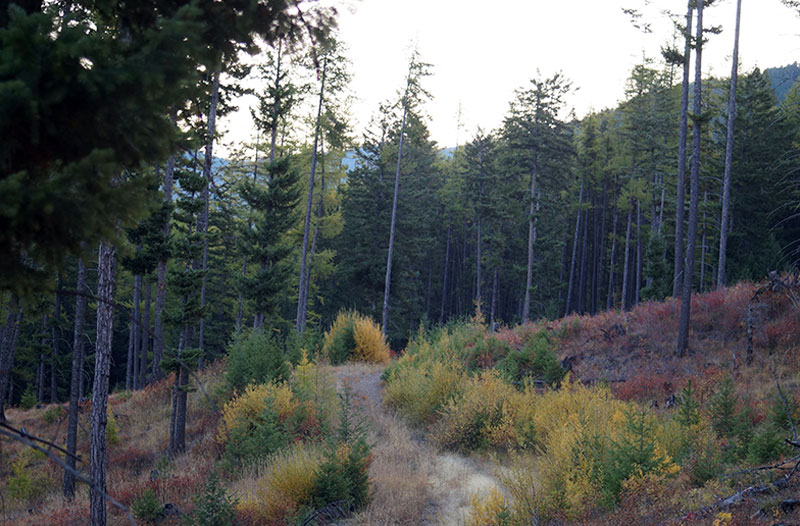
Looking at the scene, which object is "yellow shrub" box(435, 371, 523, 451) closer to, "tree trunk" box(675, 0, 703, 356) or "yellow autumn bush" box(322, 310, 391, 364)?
"tree trunk" box(675, 0, 703, 356)

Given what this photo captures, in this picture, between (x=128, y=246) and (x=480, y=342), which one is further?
(x=480, y=342)

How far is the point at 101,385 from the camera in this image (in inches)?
296

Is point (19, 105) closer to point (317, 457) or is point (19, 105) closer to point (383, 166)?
point (317, 457)

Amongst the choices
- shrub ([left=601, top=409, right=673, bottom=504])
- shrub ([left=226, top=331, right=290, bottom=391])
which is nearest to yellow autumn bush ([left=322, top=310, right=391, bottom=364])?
shrub ([left=226, top=331, right=290, bottom=391])

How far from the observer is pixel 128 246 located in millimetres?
3080

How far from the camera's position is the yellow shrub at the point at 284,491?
6.87 metres

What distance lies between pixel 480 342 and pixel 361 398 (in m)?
5.04

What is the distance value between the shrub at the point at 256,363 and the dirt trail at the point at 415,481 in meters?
3.10

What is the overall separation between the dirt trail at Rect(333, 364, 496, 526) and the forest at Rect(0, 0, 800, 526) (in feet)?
0.52

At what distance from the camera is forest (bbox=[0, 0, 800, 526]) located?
8.99ft

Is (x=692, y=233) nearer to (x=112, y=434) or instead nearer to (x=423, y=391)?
(x=423, y=391)

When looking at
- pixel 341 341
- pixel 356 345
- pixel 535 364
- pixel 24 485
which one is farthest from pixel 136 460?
pixel 535 364

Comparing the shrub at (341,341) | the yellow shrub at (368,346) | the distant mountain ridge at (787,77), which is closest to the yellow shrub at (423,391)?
the shrub at (341,341)

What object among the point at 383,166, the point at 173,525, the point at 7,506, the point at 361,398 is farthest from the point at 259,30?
the point at 383,166
